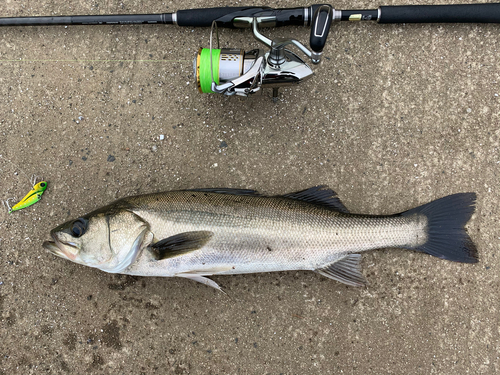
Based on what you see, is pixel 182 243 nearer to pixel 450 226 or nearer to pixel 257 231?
pixel 257 231

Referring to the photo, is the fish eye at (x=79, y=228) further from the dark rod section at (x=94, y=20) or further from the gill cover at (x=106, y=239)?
the dark rod section at (x=94, y=20)

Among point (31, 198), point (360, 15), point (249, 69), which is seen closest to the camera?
point (249, 69)

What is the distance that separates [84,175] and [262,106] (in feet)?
5.76

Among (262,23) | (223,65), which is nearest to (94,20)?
(223,65)

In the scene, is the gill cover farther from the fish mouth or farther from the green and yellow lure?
the green and yellow lure

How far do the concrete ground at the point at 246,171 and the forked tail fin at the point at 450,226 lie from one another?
0.23 meters

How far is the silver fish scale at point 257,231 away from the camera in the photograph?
218 cm

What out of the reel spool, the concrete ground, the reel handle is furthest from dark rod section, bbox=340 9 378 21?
the reel spool

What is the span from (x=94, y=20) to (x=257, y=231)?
2317 mm

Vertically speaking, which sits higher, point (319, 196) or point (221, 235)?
point (319, 196)

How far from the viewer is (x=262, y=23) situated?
2410 millimetres

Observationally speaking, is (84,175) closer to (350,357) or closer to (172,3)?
(172,3)

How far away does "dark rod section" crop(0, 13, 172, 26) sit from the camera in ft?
8.35

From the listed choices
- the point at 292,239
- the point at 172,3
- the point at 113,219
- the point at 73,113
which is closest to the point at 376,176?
the point at 292,239
